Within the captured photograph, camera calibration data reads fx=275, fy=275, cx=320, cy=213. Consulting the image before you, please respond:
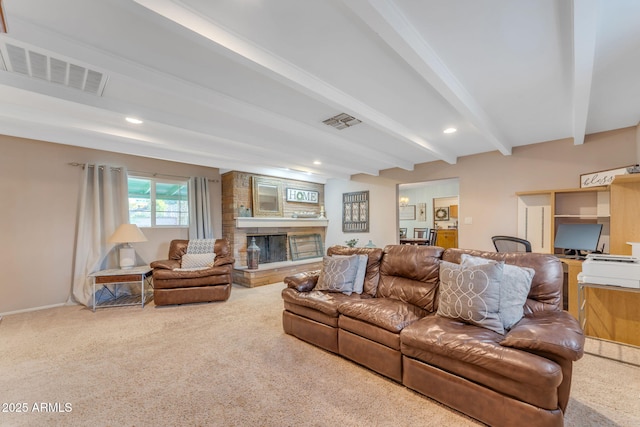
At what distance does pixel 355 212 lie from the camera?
22.6 feet

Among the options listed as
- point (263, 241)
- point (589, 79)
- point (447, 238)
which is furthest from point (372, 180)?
point (589, 79)

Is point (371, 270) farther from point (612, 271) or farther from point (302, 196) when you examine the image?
point (302, 196)

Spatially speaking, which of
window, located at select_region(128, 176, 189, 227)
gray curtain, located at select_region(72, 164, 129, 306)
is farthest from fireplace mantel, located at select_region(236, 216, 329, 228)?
gray curtain, located at select_region(72, 164, 129, 306)

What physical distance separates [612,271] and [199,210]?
5776 mm

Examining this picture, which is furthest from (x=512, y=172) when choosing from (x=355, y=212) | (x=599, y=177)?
(x=355, y=212)

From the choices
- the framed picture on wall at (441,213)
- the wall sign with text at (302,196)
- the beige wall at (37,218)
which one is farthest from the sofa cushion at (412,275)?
the framed picture on wall at (441,213)

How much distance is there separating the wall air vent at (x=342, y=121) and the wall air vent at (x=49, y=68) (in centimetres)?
214

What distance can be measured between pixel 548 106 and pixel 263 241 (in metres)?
5.29

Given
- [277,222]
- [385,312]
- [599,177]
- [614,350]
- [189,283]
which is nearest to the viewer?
[385,312]

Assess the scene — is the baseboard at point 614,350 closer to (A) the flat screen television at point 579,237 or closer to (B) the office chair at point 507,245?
(A) the flat screen television at point 579,237

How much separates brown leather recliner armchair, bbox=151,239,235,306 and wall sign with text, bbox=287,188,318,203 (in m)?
2.74

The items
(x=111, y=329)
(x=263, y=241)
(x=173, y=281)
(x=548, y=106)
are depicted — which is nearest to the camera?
(x=548, y=106)

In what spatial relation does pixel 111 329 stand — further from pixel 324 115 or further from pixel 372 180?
pixel 372 180

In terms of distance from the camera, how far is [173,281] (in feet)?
13.1
